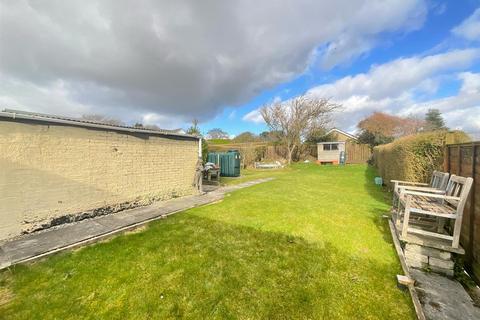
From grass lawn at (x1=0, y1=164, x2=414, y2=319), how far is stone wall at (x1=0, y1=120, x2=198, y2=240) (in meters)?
1.75

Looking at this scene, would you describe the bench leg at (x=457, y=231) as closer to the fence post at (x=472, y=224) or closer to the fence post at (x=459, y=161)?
the fence post at (x=472, y=224)

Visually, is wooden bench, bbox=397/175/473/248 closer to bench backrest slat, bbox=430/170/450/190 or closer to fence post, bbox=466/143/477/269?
fence post, bbox=466/143/477/269

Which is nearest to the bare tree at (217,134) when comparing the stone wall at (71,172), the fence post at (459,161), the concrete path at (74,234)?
the stone wall at (71,172)

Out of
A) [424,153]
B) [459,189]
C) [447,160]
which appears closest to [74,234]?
[459,189]

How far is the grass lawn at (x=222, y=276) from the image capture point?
7.29ft

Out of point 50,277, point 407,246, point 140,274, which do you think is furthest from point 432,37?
point 50,277

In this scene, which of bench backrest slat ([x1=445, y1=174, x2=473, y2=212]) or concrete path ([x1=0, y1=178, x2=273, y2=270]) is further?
concrete path ([x1=0, y1=178, x2=273, y2=270])

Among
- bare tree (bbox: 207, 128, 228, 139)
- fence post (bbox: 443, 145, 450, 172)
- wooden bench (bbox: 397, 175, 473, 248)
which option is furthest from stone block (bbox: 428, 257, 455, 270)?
bare tree (bbox: 207, 128, 228, 139)

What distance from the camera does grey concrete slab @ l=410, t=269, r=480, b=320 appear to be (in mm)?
2096

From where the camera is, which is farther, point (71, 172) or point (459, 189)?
point (71, 172)

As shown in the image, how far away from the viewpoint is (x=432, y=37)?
9.48m

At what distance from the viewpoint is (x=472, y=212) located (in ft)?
10.0

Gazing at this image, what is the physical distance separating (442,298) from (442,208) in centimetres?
168

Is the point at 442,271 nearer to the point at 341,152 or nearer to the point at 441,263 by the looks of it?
the point at 441,263
